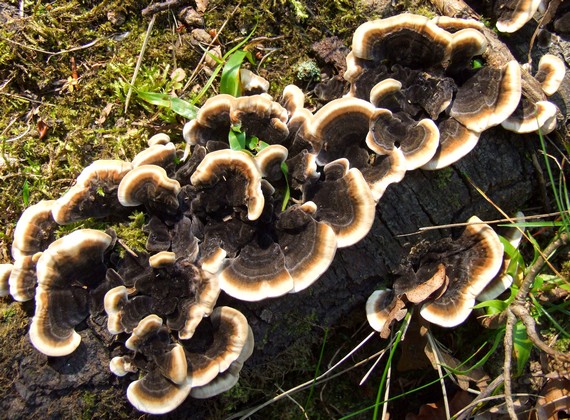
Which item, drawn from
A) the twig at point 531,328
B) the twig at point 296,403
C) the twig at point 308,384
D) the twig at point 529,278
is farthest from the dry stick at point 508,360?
the twig at point 296,403

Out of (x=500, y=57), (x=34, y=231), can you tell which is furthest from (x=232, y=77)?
(x=500, y=57)

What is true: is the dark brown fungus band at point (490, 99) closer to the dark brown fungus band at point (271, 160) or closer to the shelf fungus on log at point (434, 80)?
the shelf fungus on log at point (434, 80)

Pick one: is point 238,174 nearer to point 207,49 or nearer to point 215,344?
point 215,344

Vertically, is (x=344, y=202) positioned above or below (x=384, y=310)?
above

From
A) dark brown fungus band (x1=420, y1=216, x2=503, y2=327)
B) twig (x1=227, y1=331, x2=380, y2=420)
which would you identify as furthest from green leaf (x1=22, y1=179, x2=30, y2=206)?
dark brown fungus band (x1=420, y1=216, x2=503, y2=327)

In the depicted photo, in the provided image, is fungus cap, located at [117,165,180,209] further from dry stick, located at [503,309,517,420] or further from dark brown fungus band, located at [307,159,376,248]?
dry stick, located at [503,309,517,420]

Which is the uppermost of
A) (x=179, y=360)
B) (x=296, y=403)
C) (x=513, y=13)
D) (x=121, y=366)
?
(x=513, y=13)

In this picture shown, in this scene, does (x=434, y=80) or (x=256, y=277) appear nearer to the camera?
(x=256, y=277)

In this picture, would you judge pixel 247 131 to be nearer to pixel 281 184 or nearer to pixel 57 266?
pixel 281 184
